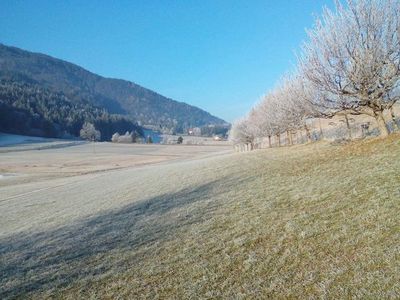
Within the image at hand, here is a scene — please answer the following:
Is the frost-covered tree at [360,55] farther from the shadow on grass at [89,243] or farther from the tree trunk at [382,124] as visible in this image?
the shadow on grass at [89,243]

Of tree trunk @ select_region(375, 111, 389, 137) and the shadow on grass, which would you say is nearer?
the shadow on grass

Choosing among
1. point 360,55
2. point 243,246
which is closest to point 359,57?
point 360,55

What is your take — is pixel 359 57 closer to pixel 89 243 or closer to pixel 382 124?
pixel 382 124

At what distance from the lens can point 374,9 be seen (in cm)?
2044

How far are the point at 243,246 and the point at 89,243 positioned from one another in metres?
6.66

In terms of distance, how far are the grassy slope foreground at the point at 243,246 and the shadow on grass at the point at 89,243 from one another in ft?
0.18

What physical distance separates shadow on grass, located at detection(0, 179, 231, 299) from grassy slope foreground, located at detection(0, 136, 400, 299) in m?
0.06

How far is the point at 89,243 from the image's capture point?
45.4ft

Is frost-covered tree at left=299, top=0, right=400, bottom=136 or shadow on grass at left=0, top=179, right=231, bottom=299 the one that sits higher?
frost-covered tree at left=299, top=0, right=400, bottom=136

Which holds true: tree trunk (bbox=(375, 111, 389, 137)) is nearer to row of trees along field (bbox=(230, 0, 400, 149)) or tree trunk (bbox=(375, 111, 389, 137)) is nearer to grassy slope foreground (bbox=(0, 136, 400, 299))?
row of trees along field (bbox=(230, 0, 400, 149))

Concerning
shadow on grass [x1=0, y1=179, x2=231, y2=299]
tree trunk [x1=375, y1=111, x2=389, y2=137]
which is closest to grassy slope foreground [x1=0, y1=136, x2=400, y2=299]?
Result: shadow on grass [x1=0, y1=179, x2=231, y2=299]

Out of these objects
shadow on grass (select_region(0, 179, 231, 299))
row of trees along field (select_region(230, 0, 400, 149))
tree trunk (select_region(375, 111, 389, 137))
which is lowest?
shadow on grass (select_region(0, 179, 231, 299))

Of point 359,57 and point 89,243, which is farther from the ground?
point 359,57

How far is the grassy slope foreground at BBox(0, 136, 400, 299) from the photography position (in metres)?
7.93
